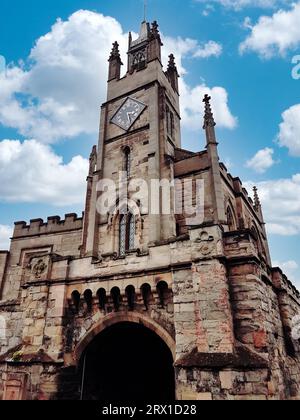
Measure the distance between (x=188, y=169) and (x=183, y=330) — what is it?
829 centimetres

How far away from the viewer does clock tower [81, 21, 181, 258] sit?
531 inches

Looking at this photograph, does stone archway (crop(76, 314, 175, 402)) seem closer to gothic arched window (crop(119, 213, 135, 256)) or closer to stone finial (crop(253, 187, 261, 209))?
gothic arched window (crop(119, 213, 135, 256))

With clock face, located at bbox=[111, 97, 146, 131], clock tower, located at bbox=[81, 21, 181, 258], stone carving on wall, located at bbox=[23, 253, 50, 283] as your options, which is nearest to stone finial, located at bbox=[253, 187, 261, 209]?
clock tower, located at bbox=[81, 21, 181, 258]

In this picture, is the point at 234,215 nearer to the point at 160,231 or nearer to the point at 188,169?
the point at 188,169

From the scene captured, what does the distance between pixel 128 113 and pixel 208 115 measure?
4.48m

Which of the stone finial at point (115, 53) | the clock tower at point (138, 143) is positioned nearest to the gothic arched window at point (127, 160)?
the clock tower at point (138, 143)

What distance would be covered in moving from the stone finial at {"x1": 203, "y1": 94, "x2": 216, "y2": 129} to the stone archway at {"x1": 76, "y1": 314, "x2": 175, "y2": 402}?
9.67m

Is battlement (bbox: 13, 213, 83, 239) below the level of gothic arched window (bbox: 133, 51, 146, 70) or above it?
below

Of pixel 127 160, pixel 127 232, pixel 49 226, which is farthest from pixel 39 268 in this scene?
pixel 49 226

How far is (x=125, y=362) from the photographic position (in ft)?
36.5
